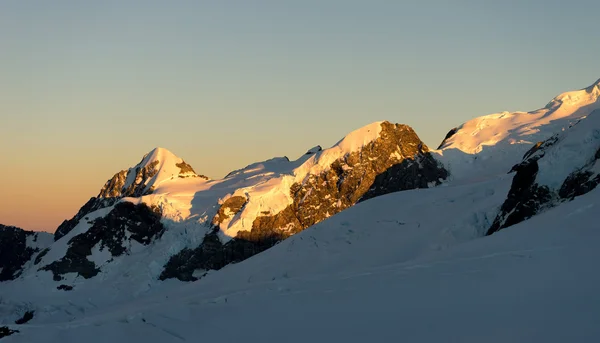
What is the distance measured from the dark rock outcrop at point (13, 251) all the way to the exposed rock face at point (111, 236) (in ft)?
66.4

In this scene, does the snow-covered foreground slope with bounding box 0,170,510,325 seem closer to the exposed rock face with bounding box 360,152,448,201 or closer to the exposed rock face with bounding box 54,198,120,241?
the exposed rock face with bounding box 360,152,448,201

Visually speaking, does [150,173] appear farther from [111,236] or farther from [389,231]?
[389,231]

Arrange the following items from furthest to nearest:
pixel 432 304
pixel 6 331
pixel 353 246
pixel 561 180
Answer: pixel 353 246, pixel 561 180, pixel 6 331, pixel 432 304

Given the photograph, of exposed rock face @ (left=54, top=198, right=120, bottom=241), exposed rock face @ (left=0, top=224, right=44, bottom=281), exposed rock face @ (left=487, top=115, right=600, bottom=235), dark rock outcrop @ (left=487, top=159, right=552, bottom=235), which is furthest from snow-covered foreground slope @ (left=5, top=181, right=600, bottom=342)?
exposed rock face @ (left=54, top=198, right=120, bottom=241)

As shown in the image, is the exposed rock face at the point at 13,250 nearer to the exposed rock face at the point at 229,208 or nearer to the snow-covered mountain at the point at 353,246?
the snow-covered mountain at the point at 353,246

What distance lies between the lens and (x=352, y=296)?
27.1 meters

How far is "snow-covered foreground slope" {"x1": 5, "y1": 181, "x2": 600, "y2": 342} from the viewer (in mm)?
21312

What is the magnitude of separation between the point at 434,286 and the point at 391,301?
5.34ft

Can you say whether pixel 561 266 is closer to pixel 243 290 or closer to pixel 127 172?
pixel 243 290

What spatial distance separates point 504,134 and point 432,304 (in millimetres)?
128395

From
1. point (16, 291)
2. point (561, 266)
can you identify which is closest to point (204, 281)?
point (561, 266)

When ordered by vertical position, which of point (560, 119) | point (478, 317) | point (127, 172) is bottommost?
point (478, 317)

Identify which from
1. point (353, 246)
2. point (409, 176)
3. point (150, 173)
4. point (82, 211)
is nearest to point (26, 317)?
point (150, 173)

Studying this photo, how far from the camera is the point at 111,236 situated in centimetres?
13638
